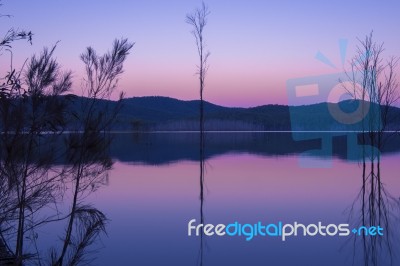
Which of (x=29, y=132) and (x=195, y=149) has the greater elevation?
(x=29, y=132)

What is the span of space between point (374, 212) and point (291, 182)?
4.59 metres

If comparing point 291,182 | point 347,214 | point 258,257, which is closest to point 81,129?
point 258,257

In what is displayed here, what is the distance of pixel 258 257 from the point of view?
624 cm

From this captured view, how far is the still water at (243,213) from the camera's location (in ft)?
20.8

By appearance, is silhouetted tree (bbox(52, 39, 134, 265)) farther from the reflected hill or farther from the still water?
the reflected hill

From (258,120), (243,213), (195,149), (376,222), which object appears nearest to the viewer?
(376,222)

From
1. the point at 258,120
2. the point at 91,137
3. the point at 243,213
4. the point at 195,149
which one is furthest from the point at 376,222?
the point at 258,120

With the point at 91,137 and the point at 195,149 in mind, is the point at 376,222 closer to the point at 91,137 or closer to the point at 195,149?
the point at 91,137

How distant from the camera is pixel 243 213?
358 inches

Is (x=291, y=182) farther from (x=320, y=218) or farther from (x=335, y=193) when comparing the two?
(x=320, y=218)

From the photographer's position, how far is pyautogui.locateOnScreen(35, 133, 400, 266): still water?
Answer: 6336mm

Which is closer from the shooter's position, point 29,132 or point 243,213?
point 29,132

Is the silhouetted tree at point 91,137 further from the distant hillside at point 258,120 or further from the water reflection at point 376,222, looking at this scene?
the distant hillside at point 258,120

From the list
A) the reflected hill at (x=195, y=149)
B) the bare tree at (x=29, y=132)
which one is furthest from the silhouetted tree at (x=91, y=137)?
the reflected hill at (x=195, y=149)
